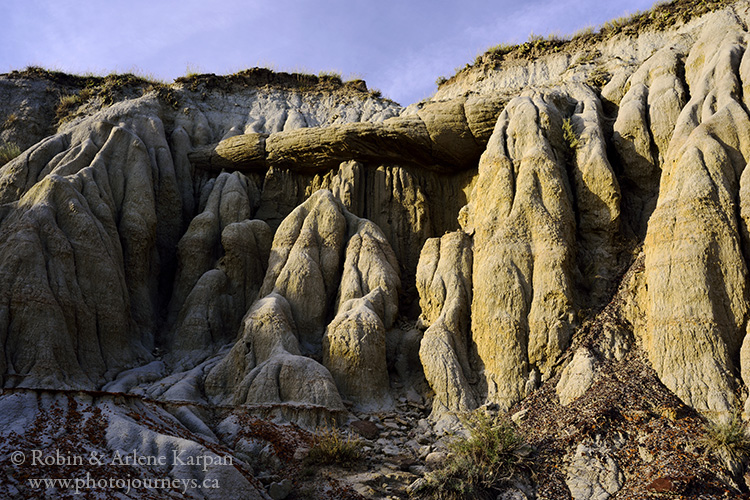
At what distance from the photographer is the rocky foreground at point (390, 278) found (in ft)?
36.6

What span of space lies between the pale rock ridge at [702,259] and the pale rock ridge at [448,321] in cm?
457

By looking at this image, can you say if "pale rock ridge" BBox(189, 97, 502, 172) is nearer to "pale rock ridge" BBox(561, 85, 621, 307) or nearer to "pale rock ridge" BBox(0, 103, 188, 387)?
"pale rock ridge" BBox(0, 103, 188, 387)

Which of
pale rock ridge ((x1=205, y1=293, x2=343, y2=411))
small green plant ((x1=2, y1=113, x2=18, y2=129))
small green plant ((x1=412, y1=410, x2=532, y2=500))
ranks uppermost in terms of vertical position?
small green plant ((x1=2, y1=113, x2=18, y2=129))

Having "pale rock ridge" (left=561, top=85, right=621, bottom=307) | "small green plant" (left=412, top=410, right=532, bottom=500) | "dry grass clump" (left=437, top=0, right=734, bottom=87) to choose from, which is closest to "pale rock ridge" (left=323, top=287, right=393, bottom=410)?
"small green plant" (left=412, top=410, right=532, bottom=500)

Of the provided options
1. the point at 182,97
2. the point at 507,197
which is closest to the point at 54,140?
the point at 182,97

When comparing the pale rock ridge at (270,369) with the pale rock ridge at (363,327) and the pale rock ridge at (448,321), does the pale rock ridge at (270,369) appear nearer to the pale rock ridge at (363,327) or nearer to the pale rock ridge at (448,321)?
the pale rock ridge at (363,327)

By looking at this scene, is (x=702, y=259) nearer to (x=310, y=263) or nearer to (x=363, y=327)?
(x=363, y=327)

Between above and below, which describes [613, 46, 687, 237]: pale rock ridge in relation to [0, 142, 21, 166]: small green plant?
below

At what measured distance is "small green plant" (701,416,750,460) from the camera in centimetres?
1025

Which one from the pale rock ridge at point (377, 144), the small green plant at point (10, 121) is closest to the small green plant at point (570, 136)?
the pale rock ridge at point (377, 144)

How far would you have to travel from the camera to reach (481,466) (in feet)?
37.4

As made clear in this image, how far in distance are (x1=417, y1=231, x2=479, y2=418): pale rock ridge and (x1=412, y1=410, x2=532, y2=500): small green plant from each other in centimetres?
306

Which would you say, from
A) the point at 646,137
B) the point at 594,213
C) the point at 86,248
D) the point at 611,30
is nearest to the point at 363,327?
the point at 594,213

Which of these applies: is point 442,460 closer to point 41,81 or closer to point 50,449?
point 50,449
